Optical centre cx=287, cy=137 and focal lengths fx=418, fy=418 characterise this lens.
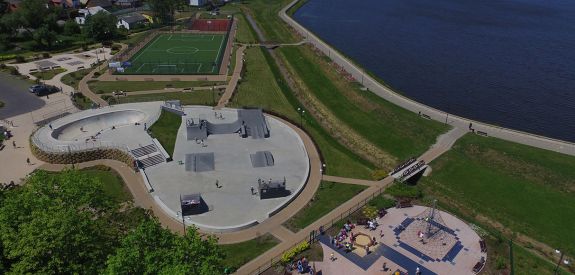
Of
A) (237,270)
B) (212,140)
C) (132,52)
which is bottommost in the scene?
(237,270)

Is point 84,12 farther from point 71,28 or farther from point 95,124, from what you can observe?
point 95,124

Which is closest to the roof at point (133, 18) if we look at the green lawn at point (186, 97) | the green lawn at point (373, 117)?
the green lawn at point (186, 97)

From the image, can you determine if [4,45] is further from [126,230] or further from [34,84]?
[126,230]

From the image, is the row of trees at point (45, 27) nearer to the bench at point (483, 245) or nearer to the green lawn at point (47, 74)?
the green lawn at point (47, 74)

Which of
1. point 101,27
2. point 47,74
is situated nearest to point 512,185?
point 47,74

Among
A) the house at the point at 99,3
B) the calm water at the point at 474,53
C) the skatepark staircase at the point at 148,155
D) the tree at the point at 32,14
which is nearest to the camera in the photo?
the skatepark staircase at the point at 148,155

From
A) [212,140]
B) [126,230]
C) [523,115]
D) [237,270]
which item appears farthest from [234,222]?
[523,115]

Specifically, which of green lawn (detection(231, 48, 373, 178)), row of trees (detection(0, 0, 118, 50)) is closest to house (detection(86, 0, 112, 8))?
row of trees (detection(0, 0, 118, 50))
